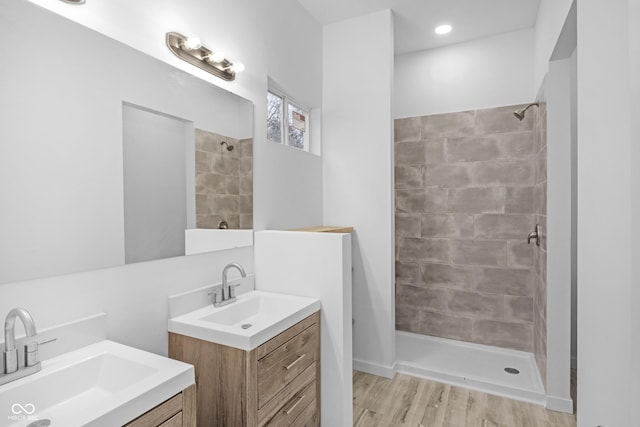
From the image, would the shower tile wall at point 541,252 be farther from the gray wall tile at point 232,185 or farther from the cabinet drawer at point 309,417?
the gray wall tile at point 232,185

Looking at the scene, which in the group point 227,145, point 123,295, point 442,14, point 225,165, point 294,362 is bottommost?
point 294,362

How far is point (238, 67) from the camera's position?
1994 millimetres

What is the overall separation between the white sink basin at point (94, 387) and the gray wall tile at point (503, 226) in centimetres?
284

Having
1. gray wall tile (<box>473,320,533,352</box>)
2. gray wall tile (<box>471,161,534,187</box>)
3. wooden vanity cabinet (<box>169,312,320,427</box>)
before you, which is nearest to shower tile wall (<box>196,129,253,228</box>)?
wooden vanity cabinet (<box>169,312,320,427</box>)

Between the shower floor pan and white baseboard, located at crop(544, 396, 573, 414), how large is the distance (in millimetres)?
48

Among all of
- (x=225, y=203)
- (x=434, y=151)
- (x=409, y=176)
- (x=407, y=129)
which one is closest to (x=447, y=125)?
(x=434, y=151)

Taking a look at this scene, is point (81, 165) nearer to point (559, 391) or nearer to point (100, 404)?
point (100, 404)

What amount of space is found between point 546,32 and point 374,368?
9.09 feet

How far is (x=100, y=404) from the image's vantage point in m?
0.88

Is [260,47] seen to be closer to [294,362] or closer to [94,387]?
[294,362]

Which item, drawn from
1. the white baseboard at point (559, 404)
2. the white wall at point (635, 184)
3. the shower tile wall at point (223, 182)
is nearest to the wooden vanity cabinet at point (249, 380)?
the shower tile wall at point (223, 182)

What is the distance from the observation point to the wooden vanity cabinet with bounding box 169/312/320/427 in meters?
1.36

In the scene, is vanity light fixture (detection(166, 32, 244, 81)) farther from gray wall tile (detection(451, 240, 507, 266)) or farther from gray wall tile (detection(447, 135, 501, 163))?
gray wall tile (detection(451, 240, 507, 266))

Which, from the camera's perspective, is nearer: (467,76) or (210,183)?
(210,183)
